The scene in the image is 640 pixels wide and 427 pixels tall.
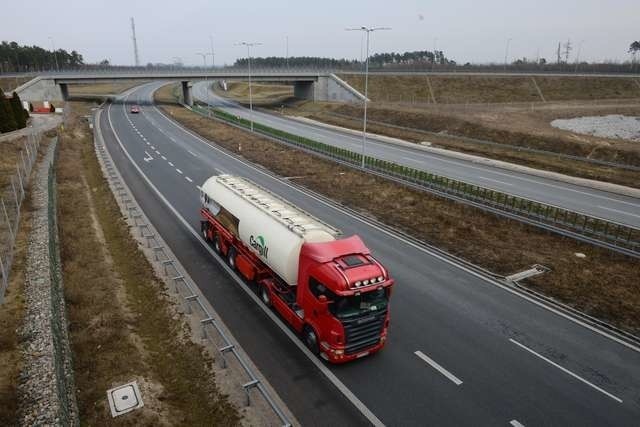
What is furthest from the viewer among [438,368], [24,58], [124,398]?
[24,58]

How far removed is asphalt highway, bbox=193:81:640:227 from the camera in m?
29.3

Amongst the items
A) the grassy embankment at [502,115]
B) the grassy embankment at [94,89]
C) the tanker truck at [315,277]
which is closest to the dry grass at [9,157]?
the tanker truck at [315,277]

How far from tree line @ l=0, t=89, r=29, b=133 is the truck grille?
48720 millimetres

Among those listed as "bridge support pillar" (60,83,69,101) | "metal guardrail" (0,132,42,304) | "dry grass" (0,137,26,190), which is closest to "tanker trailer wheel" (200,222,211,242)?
"metal guardrail" (0,132,42,304)

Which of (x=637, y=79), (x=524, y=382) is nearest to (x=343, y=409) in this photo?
(x=524, y=382)

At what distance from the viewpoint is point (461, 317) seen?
16.5 meters

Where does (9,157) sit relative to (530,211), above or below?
above

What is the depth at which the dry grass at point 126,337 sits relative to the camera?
11.6m

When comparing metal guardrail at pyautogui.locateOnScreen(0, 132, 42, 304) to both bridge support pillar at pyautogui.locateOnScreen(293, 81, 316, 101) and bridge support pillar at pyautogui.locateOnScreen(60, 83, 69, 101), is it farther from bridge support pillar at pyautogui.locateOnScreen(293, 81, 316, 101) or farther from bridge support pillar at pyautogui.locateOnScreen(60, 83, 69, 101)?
bridge support pillar at pyautogui.locateOnScreen(293, 81, 316, 101)

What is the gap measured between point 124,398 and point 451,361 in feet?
34.2

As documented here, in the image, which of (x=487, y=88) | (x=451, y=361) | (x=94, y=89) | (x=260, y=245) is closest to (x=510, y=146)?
(x=451, y=361)

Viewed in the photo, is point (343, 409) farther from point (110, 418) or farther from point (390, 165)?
point (390, 165)

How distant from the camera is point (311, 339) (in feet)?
46.2

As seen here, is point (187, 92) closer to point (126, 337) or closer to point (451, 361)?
point (126, 337)
